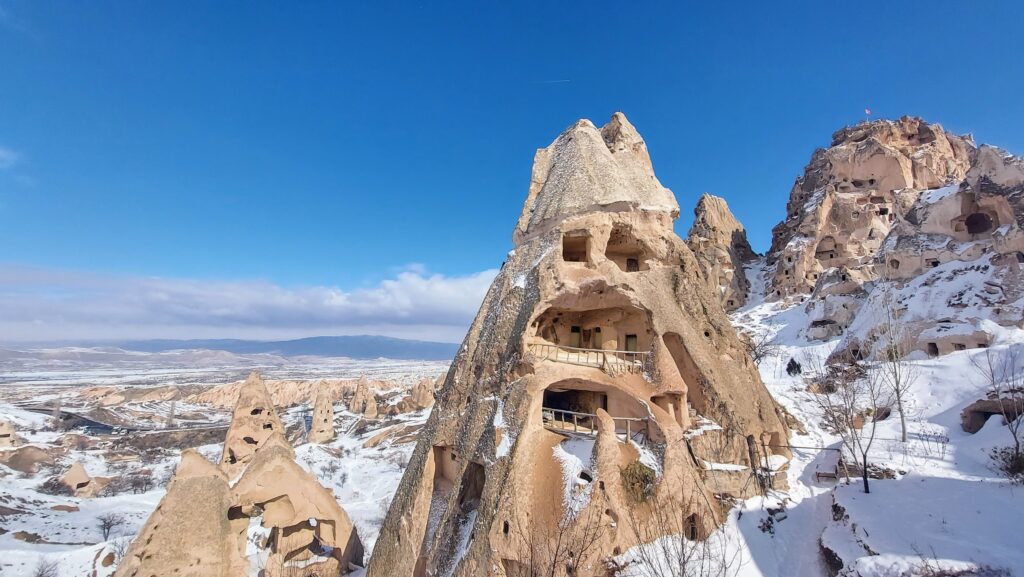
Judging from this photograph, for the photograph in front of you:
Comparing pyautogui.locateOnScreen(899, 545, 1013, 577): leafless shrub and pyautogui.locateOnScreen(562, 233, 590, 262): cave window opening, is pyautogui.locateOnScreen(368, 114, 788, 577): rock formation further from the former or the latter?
pyautogui.locateOnScreen(899, 545, 1013, 577): leafless shrub

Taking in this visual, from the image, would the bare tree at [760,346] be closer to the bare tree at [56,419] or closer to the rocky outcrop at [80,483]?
the rocky outcrop at [80,483]

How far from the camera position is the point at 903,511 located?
9.62 metres

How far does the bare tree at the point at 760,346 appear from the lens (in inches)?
1127

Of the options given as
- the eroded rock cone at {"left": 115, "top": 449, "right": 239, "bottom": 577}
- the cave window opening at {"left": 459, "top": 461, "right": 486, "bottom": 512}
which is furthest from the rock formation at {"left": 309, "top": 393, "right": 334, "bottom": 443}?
the cave window opening at {"left": 459, "top": 461, "right": 486, "bottom": 512}

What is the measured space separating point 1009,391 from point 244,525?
79.9 feet

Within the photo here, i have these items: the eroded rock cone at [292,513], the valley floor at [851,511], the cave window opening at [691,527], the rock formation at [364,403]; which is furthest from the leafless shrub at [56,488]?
the cave window opening at [691,527]

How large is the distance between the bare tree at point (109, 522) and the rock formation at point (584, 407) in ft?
69.4

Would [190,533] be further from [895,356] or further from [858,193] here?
[858,193]

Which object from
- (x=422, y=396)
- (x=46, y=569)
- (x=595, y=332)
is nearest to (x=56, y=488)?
(x=46, y=569)

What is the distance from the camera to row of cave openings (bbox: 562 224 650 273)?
14406 millimetres

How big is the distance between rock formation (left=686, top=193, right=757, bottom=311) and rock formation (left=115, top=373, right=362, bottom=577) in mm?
38081

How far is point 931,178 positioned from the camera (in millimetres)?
48938

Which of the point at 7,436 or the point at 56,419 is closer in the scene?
the point at 7,436

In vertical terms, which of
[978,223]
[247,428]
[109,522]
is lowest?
[109,522]
